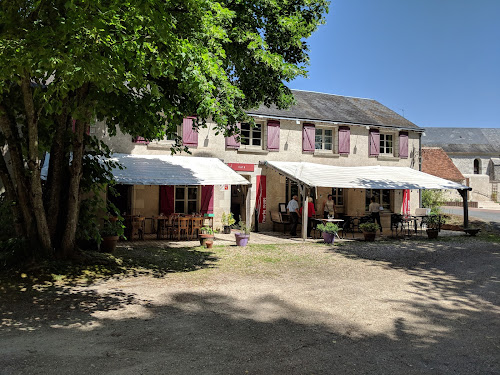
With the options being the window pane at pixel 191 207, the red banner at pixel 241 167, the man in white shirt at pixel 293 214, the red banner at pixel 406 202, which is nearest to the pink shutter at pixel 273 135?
the red banner at pixel 241 167

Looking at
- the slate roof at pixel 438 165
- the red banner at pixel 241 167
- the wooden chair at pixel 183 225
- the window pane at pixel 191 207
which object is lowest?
the wooden chair at pixel 183 225

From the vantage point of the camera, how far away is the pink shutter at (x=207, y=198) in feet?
44.7

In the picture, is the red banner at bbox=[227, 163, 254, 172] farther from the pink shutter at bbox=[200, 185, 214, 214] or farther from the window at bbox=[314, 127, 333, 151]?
the window at bbox=[314, 127, 333, 151]

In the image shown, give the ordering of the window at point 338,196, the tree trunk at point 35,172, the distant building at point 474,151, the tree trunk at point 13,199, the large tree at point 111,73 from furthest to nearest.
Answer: the distant building at point 474,151
the window at point 338,196
the tree trunk at point 13,199
the tree trunk at point 35,172
the large tree at point 111,73

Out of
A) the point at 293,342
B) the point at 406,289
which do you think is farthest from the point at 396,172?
the point at 293,342

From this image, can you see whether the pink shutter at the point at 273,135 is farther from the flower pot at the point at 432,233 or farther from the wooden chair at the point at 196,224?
the flower pot at the point at 432,233

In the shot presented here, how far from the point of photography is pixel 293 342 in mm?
4156

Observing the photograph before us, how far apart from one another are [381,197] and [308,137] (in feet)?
13.7

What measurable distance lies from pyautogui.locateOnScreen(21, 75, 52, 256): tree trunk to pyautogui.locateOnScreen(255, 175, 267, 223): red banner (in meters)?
8.47

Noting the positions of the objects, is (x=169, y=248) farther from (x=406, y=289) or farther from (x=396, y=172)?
(x=396, y=172)

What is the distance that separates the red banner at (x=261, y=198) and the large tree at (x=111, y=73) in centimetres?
529

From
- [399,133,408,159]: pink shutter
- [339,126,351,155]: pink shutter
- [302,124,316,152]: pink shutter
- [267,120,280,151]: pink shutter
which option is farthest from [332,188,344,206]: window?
[399,133,408,159]: pink shutter

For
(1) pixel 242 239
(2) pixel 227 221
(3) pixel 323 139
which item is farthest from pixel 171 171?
(3) pixel 323 139

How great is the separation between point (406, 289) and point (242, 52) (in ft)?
18.0
